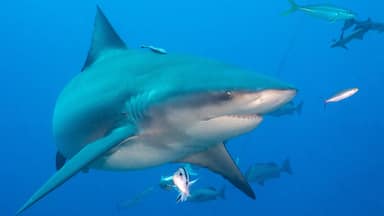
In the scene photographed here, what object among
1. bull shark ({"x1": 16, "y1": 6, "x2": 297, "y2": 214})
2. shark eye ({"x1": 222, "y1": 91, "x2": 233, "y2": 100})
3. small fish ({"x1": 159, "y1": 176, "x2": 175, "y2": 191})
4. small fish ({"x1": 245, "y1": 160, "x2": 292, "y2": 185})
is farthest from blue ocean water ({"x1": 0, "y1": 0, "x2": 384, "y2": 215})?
shark eye ({"x1": 222, "y1": 91, "x2": 233, "y2": 100})

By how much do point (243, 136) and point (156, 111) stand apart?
35.1 metres

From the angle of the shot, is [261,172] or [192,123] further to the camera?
[261,172]

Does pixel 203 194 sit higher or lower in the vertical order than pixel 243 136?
higher

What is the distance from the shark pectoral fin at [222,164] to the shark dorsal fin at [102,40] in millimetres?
1464

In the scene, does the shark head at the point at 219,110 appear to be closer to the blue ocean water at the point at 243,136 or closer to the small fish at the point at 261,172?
the small fish at the point at 261,172

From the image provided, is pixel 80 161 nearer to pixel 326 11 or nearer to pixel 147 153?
pixel 147 153

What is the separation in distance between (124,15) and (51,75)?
14.0 meters

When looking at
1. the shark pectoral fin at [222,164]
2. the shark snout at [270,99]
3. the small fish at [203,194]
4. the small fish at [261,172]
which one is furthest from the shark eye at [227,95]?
the small fish at [261,172]

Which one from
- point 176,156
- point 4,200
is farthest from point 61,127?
point 4,200

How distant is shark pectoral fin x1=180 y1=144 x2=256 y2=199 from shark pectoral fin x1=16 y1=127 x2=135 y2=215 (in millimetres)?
805

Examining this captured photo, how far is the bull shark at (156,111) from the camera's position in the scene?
2627mm

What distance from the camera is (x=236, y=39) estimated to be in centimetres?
6631

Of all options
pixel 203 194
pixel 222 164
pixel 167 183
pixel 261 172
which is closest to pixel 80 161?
pixel 222 164

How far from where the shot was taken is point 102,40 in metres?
4.63
